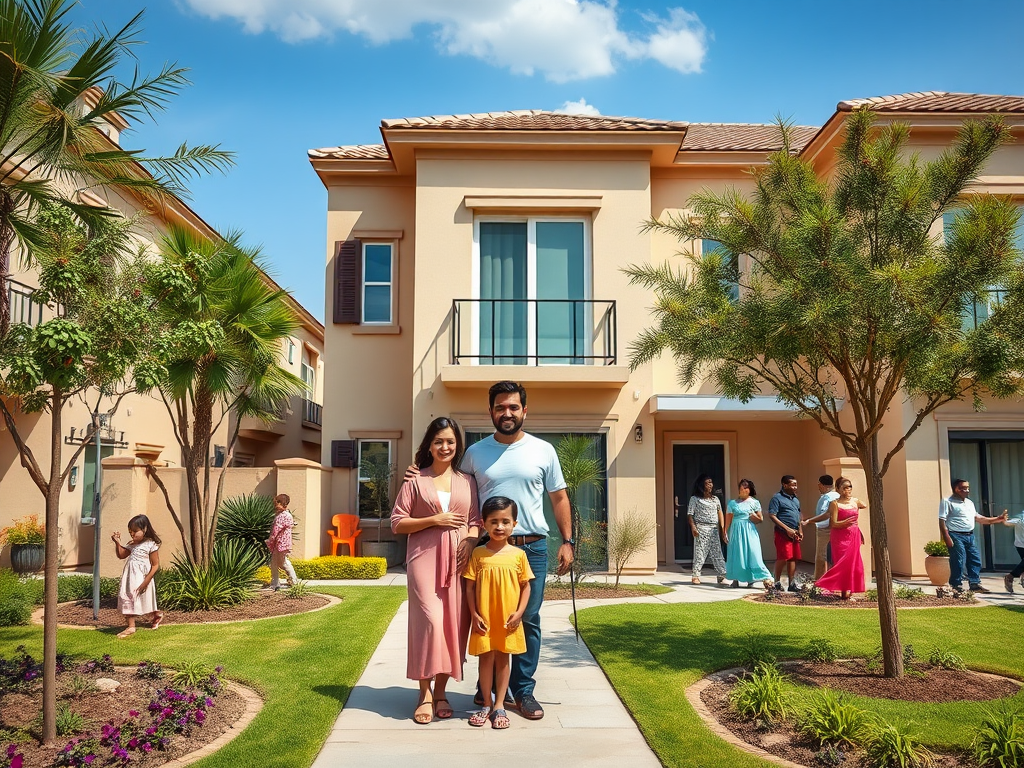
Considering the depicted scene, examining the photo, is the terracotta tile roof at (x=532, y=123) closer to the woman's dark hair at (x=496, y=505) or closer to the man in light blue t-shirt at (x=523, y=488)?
the man in light blue t-shirt at (x=523, y=488)

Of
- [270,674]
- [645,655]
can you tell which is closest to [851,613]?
[645,655]

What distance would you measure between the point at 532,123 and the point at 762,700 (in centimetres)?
1135

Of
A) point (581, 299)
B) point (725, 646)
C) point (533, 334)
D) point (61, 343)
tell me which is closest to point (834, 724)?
point (725, 646)

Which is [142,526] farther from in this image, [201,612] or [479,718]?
[479,718]

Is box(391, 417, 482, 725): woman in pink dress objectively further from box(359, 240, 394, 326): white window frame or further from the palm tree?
box(359, 240, 394, 326): white window frame

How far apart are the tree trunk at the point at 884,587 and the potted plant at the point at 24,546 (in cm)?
1294

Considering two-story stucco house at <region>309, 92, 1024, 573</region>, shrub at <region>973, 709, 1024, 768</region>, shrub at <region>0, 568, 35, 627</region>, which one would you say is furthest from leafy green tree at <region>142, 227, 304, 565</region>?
shrub at <region>973, 709, 1024, 768</region>

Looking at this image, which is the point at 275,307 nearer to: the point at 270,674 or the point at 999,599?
the point at 270,674

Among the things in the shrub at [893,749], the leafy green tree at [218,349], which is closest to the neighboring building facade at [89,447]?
the leafy green tree at [218,349]

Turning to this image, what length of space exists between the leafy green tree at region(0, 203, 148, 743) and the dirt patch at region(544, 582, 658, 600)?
6.92 meters

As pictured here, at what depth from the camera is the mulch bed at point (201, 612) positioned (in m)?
8.97

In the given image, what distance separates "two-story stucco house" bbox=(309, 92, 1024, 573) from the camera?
1362 cm

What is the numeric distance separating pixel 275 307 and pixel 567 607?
5311 millimetres

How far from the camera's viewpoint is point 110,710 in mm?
5402
